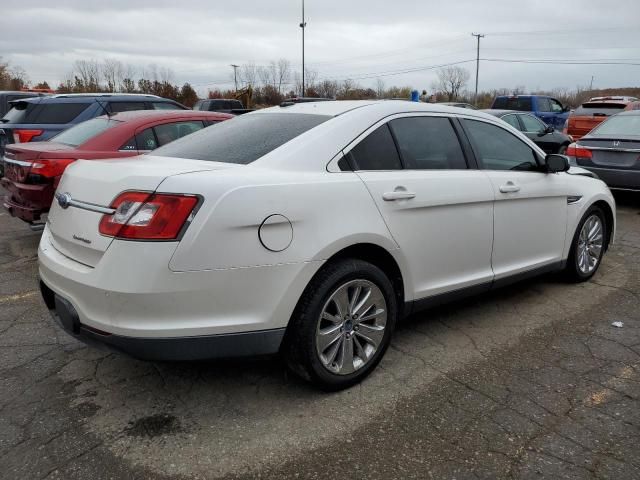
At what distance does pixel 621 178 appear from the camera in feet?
25.6

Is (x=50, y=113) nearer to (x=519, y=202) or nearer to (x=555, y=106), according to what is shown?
(x=519, y=202)

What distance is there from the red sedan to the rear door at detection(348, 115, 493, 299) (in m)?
3.44

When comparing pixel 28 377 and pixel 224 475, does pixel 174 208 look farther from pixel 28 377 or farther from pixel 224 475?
pixel 28 377

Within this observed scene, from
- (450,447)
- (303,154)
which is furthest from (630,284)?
(303,154)

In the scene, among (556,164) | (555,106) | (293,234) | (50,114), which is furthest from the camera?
(555,106)

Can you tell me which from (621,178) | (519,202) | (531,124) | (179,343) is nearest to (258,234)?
(179,343)

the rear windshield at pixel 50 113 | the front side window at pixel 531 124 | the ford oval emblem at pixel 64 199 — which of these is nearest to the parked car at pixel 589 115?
the front side window at pixel 531 124

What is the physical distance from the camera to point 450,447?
2.58 metres

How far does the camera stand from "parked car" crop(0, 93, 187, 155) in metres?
8.19

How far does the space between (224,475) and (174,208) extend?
1176 mm

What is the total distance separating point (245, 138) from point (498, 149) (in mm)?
1931

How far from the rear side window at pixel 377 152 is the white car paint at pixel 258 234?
0.06 meters

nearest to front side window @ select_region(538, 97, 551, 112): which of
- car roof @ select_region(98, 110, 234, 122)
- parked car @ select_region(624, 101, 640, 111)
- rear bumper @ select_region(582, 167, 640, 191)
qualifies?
parked car @ select_region(624, 101, 640, 111)

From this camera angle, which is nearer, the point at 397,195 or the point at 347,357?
the point at 347,357
